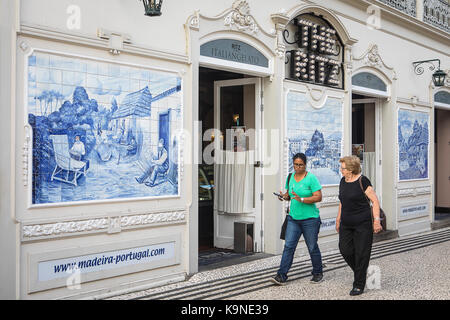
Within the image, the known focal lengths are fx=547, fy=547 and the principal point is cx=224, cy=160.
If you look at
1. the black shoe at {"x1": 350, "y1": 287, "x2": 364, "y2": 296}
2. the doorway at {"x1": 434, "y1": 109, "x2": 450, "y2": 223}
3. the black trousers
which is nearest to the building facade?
the black trousers

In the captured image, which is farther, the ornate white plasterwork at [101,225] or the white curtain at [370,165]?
the white curtain at [370,165]

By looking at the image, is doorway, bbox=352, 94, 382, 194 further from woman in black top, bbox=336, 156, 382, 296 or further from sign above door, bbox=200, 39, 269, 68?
woman in black top, bbox=336, 156, 382, 296

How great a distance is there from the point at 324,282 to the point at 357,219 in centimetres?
129

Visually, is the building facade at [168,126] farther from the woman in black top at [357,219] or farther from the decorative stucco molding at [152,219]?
the woman in black top at [357,219]

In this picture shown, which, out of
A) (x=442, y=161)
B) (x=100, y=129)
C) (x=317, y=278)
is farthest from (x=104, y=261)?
(x=442, y=161)

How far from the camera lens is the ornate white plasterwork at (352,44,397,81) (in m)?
11.1

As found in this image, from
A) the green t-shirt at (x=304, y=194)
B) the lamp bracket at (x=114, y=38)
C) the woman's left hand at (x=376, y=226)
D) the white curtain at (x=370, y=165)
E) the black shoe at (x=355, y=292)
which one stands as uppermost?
the lamp bracket at (x=114, y=38)

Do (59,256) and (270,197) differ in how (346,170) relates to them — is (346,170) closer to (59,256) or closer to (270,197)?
(270,197)

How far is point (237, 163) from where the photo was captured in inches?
378

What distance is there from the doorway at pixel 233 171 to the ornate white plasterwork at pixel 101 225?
218 cm

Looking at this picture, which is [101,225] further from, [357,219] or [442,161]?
[442,161]

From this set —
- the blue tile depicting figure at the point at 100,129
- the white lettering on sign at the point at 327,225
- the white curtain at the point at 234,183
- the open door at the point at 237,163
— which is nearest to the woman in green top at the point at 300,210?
the blue tile depicting figure at the point at 100,129

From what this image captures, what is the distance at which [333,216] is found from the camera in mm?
10438

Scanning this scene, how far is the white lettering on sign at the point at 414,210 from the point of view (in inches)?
497
